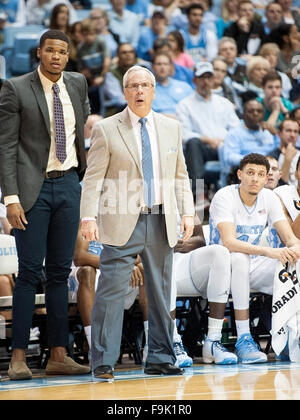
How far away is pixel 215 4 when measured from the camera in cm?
1051

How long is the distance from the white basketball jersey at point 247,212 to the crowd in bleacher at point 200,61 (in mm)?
1921

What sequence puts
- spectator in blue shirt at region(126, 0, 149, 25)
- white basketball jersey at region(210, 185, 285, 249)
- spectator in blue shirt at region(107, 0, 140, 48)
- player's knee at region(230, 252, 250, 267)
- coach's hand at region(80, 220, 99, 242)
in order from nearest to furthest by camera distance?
1. coach's hand at region(80, 220, 99, 242)
2. player's knee at region(230, 252, 250, 267)
3. white basketball jersey at region(210, 185, 285, 249)
4. spectator in blue shirt at region(107, 0, 140, 48)
5. spectator in blue shirt at region(126, 0, 149, 25)

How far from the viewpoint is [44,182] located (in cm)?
411

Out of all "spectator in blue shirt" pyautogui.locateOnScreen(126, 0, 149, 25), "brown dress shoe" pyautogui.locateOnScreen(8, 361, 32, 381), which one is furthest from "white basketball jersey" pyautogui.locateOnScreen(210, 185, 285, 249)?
"spectator in blue shirt" pyautogui.locateOnScreen(126, 0, 149, 25)

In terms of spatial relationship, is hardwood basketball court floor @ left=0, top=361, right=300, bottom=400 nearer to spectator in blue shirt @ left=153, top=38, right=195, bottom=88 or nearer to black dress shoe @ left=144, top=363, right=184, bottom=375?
black dress shoe @ left=144, top=363, right=184, bottom=375

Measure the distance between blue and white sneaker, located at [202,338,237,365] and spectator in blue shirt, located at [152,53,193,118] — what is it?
14.1 feet

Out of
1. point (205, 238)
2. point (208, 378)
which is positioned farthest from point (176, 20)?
point (208, 378)

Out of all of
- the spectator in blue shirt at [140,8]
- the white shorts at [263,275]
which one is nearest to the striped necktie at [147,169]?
the white shorts at [263,275]

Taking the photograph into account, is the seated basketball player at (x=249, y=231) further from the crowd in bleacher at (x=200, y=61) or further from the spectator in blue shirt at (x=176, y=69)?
the spectator in blue shirt at (x=176, y=69)

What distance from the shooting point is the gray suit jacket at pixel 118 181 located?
3.88 meters

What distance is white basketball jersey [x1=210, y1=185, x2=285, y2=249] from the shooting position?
489 centimetres

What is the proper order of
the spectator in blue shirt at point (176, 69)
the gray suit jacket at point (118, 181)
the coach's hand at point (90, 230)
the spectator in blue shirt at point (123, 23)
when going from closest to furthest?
1. the coach's hand at point (90, 230)
2. the gray suit jacket at point (118, 181)
3. the spectator in blue shirt at point (176, 69)
4. the spectator in blue shirt at point (123, 23)

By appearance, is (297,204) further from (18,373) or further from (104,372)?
(18,373)

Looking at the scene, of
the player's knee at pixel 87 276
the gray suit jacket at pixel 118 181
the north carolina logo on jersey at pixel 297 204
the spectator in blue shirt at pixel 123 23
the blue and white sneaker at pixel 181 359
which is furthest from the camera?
the spectator in blue shirt at pixel 123 23
